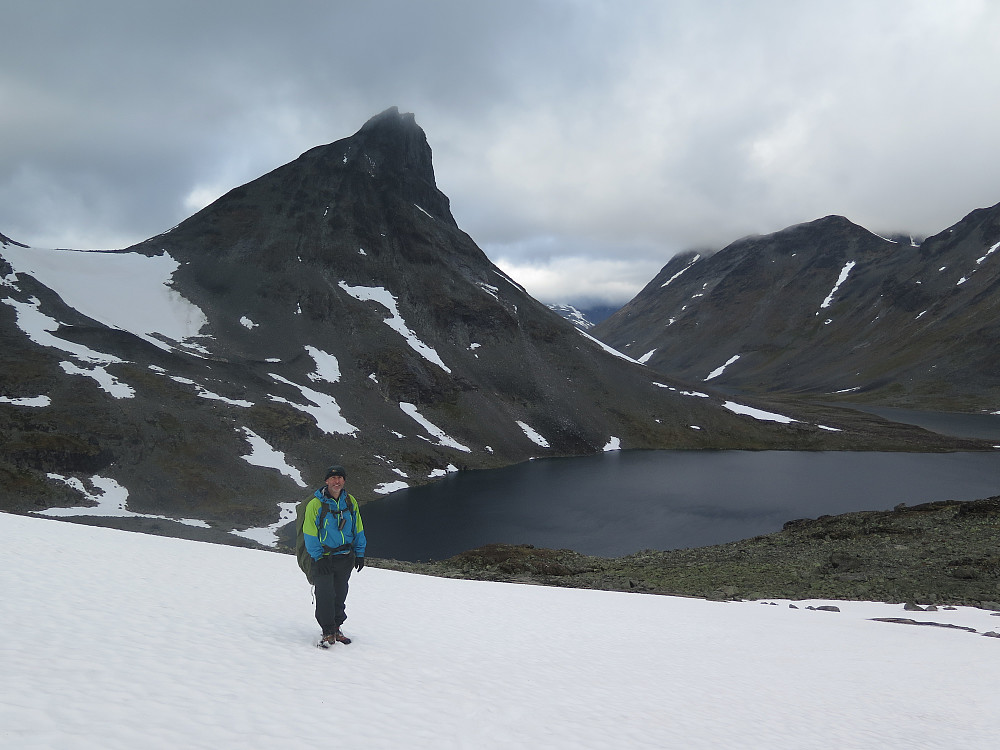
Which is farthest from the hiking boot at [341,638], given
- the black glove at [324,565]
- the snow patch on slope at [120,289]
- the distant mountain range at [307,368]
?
the snow patch on slope at [120,289]

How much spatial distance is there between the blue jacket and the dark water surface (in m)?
42.5

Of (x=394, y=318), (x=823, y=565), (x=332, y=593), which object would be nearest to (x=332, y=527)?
(x=332, y=593)

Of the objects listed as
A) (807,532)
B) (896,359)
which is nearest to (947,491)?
(807,532)

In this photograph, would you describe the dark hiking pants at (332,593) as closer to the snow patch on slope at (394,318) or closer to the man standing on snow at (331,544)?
the man standing on snow at (331,544)

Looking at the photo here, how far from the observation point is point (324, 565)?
32.8ft

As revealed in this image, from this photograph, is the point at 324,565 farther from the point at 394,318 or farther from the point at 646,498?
the point at 394,318

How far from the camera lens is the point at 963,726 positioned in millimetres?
9758

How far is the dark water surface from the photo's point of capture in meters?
55.9

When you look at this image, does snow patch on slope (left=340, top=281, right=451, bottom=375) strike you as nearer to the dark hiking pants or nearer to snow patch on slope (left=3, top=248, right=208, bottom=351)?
snow patch on slope (left=3, top=248, right=208, bottom=351)

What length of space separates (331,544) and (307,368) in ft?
306

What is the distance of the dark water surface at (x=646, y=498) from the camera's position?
5594cm

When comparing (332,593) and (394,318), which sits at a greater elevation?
(394,318)

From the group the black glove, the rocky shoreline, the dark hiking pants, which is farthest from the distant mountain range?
the black glove

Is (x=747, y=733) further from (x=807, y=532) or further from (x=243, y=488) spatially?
(x=243, y=488)
